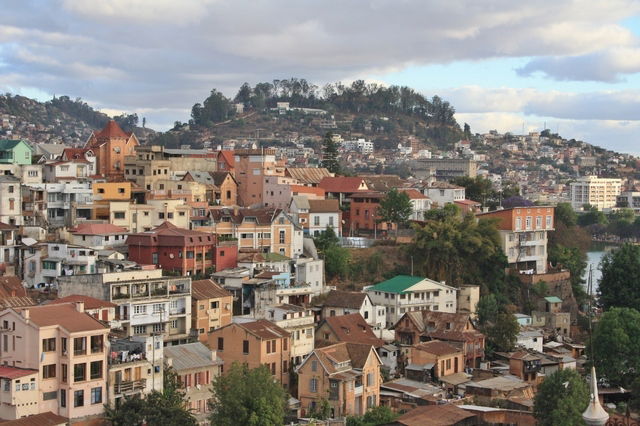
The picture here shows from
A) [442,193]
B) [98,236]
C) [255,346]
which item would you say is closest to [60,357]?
[255,346]

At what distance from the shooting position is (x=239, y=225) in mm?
33500

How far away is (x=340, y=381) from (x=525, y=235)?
656 inches

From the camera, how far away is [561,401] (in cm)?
2209

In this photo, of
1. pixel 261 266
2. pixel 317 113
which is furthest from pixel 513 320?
pixel 317 113

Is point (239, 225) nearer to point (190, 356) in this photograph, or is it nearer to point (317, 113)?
point (190, 356)

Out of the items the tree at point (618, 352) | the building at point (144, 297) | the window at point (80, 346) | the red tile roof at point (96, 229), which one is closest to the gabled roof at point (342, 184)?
the red tile roof at point (96, 229)

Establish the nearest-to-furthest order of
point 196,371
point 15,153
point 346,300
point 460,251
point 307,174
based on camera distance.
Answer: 1. point 196,371
2. point 346,300
3. point 460,251
4. point 15,153
5. point 307,174

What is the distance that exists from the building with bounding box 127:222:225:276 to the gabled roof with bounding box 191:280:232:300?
1.90 m

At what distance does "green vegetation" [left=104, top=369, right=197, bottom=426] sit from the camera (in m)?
20.1

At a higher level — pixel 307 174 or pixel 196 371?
pixel 307 174

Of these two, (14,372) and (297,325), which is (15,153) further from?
(14,372)

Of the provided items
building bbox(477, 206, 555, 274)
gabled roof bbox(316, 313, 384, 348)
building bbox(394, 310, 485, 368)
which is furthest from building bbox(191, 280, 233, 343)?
building bbox(477, 206, 555, 274)

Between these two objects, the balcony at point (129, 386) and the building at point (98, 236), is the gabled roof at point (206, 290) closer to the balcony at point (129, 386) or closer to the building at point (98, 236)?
the building at point (98, 236)

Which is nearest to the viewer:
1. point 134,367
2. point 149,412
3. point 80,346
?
point 149,412
